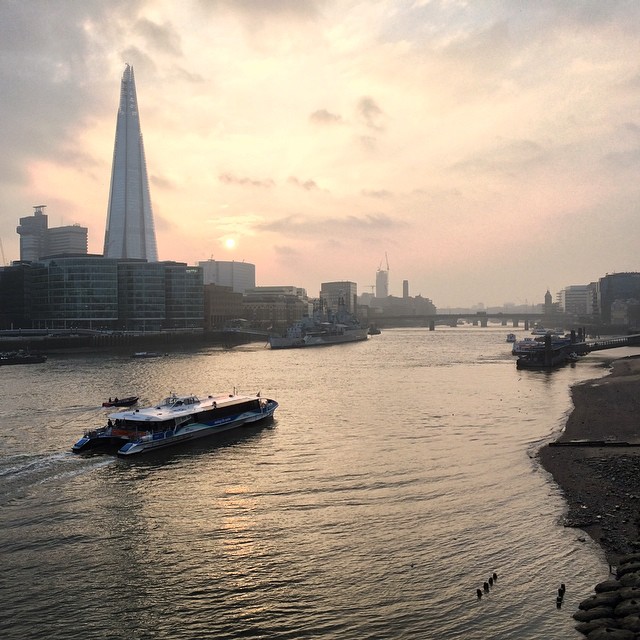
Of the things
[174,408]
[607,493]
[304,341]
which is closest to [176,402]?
[174,408]

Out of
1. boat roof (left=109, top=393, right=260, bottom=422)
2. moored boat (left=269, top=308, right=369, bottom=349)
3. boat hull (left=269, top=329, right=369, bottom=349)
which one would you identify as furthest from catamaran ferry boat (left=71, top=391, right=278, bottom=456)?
moored boat (left=269, top=308, right=369, bottom=349)

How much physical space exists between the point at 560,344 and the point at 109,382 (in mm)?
85510

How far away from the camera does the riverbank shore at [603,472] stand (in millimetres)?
24203

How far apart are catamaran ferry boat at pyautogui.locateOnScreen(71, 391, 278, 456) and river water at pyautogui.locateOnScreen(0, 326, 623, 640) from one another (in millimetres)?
1203

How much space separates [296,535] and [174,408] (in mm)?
22600

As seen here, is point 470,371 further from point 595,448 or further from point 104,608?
point 104,608

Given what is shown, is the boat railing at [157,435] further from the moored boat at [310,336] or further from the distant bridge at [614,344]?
the moored boat at [310,336]

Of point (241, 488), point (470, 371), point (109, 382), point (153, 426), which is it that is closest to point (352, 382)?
point (470, 371)

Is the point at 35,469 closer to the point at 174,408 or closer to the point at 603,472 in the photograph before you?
the point at 174,408

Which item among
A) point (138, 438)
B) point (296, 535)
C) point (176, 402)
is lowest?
point (296, 535)

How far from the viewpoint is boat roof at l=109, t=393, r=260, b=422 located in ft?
139

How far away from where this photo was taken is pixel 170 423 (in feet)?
139

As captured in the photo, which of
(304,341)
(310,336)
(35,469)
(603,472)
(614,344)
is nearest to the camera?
(603,472)

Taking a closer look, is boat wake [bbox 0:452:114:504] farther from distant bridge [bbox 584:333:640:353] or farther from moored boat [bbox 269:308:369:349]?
moored boat [bbox 269:308:369:349]
